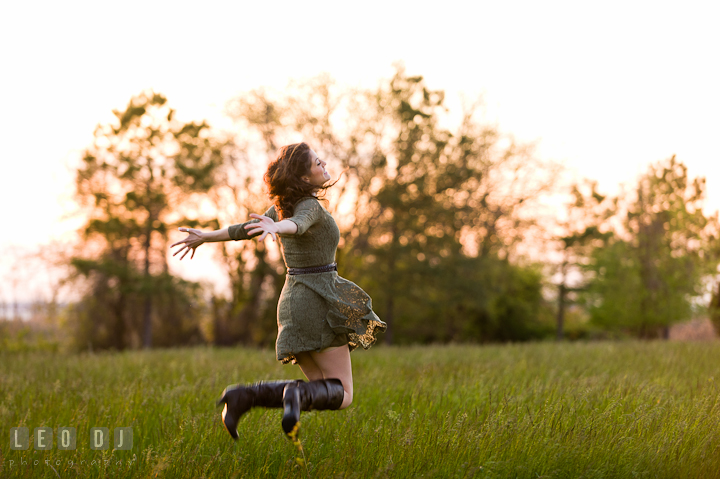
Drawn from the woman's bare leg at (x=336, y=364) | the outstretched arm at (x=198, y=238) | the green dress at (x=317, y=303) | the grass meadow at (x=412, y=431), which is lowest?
the grass meadow at (x=412, y=431)

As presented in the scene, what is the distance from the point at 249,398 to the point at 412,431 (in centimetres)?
100

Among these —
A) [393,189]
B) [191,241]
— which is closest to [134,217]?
[393,189]

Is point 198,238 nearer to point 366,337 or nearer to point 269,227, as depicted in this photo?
point 269,227

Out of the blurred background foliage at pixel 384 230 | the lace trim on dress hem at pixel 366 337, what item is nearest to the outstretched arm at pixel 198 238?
the lace trim on dress hem at pixel 366 337

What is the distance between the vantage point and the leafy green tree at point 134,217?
20125 millimetres

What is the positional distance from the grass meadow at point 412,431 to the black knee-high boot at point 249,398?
210mm

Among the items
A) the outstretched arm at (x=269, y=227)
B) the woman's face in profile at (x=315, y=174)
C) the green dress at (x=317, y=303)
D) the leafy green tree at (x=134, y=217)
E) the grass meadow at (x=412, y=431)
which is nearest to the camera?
the outstretched arm at (x=269, y=227)

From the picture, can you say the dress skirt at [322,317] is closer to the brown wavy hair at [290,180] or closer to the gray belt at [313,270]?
the gray belt at [313,270]

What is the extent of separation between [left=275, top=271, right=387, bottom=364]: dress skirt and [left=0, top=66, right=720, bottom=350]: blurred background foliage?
16.5m

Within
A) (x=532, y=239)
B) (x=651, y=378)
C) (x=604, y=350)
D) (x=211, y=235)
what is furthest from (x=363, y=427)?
(x=532, y=239)

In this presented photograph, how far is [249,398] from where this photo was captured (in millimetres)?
3328

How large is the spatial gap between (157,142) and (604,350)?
1662 cm

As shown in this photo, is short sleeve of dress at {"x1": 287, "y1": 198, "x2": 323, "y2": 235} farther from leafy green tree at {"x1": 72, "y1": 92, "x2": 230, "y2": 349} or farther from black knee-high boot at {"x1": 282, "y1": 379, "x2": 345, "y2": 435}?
leafy green tree at {"x1": 72, "y1": 92, "x2": 230, "y2": 349}

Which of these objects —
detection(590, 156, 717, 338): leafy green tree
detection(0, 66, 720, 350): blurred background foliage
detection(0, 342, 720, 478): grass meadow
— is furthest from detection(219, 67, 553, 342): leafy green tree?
detection(0, 342, 720, 478): grass meadow
